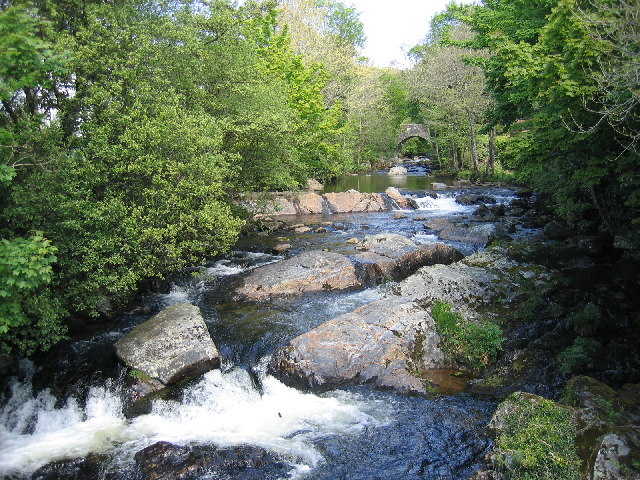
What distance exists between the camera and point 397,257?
17.0 meters

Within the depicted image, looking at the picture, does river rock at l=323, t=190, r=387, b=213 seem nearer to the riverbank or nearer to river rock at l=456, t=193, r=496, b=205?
river rock at l=456, t=193, r=496, b=205

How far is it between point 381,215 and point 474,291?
16340 mm

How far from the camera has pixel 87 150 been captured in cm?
1201

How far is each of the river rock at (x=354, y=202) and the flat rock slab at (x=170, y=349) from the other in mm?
20265

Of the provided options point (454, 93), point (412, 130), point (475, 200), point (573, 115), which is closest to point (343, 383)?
point (573, 115)

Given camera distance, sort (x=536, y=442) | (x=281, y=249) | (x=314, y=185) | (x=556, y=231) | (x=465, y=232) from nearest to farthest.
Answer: (x=536, y=442)
(x=281, y=249)
(x=556, y=231)
(x=465, y=232)
(x=314, y=185)

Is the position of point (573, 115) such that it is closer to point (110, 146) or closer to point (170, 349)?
point (170, 349)

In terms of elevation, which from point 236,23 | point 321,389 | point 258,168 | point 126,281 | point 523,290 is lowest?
point 321,389

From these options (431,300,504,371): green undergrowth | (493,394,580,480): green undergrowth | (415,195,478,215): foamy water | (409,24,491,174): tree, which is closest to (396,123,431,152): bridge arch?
(409,24,491,174): tree

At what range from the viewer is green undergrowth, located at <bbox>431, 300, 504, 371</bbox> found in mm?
10602

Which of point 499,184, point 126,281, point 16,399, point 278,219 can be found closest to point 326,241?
point 278,219

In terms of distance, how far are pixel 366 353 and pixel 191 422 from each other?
407 centimetres

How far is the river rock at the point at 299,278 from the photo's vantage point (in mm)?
15055

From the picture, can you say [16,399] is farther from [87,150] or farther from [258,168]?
[258,168]
